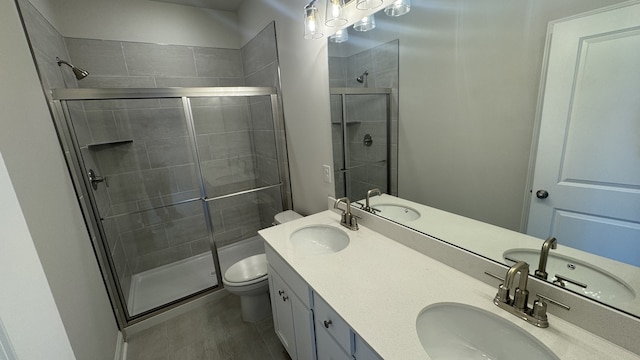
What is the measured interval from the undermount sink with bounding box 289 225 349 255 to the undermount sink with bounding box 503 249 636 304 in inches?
35.1

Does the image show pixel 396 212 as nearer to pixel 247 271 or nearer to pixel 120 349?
pixel 247 271

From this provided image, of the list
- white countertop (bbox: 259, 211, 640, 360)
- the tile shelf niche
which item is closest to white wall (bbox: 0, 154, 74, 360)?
white countertop (bbox: 259, 211, 640, 360)

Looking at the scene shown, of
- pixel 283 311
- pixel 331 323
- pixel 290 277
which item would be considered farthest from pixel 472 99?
pixel 283 311

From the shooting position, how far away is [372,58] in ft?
4.27

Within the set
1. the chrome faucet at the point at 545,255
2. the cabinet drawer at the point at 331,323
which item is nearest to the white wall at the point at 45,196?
the cabinet drawer at the point at 331,323

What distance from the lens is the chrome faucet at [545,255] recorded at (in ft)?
2.52

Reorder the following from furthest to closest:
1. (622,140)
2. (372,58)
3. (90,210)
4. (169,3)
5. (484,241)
Result: (169,3) → (90,210) → (372,58) → (484,241) → (622,140)

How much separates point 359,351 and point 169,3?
3.10 m

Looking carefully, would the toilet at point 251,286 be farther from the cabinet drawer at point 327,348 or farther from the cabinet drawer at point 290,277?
the cabinet drawer at point 327,348

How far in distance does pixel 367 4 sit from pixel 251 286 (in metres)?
1.91

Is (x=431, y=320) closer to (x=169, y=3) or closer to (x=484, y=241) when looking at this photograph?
(x=484, y=241)

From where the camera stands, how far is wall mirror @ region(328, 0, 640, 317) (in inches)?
26.1

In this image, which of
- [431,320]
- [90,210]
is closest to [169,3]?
[90,210]

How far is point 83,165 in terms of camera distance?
5.38 ft
